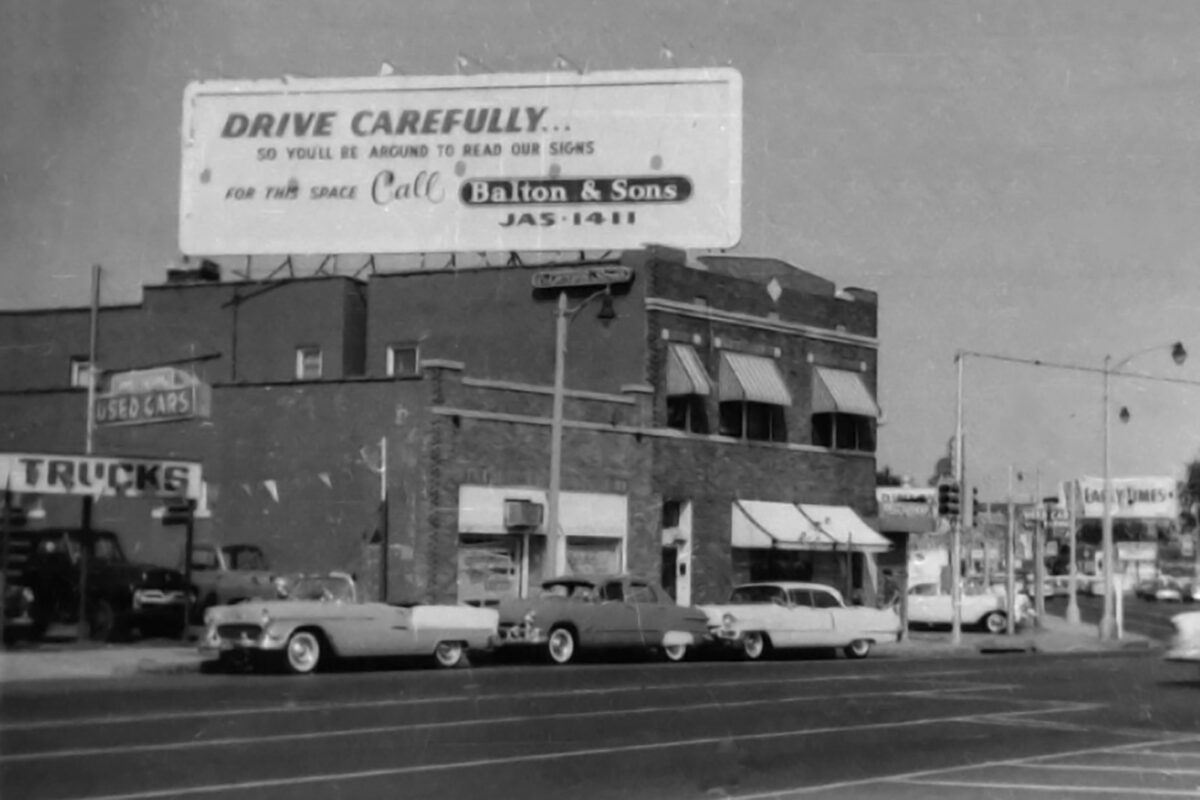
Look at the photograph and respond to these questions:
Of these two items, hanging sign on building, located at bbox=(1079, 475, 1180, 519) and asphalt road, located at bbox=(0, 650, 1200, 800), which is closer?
asphalt road, located at bbox=(0, 650, 1200, 800)

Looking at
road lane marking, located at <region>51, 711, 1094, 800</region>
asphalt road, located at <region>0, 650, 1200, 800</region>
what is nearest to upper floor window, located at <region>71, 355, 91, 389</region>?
asphalt road, located at <region>0, 650, 1200, 800</region>

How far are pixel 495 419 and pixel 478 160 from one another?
8.08m

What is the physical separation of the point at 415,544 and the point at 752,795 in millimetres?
23892

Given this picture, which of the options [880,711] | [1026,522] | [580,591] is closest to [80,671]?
[580,591]

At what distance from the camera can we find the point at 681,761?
1357 cm

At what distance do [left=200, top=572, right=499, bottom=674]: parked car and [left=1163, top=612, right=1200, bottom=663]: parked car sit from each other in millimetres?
10186

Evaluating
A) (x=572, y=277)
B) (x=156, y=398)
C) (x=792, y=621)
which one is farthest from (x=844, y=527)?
(x=156, y=398)

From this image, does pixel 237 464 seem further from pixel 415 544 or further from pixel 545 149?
pixel 545 149

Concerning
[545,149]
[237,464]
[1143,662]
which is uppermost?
[545,149]

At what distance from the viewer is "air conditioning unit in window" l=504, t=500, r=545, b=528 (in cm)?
3681

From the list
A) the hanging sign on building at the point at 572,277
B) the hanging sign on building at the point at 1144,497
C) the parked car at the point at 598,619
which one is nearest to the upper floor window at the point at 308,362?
the hanging sign on building at the point at 572,277

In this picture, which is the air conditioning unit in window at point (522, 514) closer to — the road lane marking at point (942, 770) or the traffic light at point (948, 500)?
the traffic light at point (948, 500)

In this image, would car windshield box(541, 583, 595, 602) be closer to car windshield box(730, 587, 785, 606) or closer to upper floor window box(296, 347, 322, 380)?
car windshield box(730, 587, 785, 606)

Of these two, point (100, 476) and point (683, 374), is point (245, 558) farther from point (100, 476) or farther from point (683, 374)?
point (683, 374)
